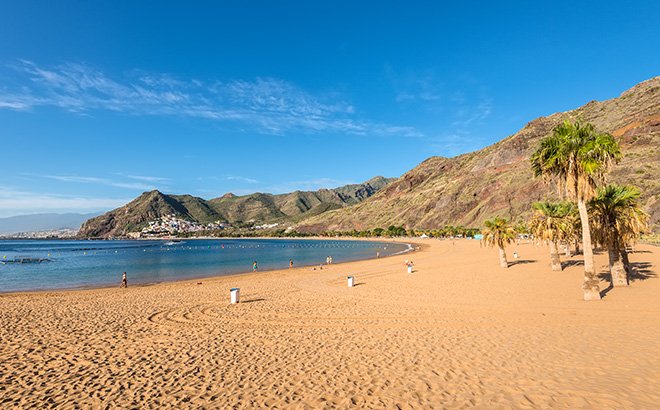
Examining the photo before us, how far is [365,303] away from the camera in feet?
63.5

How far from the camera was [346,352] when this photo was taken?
10.9 metres

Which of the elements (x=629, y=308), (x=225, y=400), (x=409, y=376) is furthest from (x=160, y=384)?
(x=629, y=308)

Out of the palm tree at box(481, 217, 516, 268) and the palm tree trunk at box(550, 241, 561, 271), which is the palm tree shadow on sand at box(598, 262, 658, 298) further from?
the palm tree at box(481, 217, 516, 268)

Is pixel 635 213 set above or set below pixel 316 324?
above

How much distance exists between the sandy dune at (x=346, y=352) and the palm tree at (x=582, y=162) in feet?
9.07

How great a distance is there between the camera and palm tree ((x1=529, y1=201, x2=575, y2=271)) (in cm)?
2673

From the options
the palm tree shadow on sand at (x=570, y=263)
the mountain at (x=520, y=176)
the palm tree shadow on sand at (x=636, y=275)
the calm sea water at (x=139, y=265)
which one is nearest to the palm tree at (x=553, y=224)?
the palm tree shadow on sand at (x=570, y=263)

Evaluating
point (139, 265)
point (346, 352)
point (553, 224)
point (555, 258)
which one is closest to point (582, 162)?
point (346, 352)

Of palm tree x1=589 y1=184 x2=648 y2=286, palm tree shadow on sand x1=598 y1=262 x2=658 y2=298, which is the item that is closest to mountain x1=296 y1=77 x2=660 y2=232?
palm tree shadow on sand x1=598 y1=262 x2=658 y2=298

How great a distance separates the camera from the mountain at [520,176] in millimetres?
79875

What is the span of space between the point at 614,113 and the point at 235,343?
159 meters

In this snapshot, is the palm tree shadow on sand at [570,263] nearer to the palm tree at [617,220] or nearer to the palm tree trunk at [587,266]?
the palm tree at [617,220]

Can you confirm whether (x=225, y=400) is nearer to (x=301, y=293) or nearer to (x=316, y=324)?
(x=316, y=324)

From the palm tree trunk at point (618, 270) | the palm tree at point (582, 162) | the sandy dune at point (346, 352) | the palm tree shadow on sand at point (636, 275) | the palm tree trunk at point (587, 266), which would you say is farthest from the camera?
the palm tree shadow on sand at point (636, 275)
